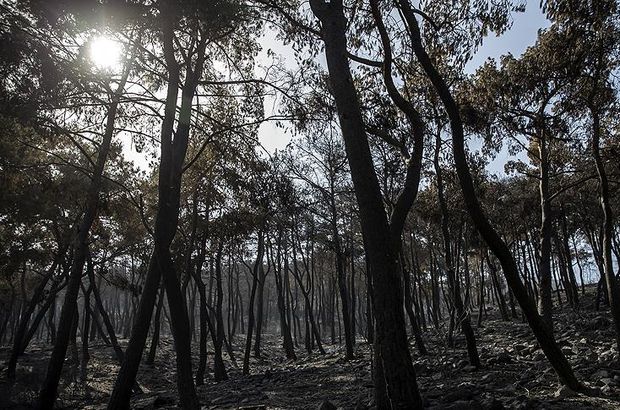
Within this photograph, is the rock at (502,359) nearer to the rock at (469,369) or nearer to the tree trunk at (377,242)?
the rock at (469,369)

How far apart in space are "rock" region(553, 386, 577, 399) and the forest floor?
14mm

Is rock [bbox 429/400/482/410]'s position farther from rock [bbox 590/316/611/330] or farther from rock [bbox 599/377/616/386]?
rock [bbox 590/316/611/330]

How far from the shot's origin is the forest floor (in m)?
7.54

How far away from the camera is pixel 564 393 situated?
715 centimetres

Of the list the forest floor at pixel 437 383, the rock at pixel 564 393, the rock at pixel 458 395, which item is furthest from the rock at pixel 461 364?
the rock at pixel 564 393

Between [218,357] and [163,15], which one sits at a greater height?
[163,15]

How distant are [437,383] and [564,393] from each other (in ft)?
13.7

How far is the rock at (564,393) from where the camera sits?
7.07 metres

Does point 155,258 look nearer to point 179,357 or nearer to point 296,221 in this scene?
point 179,357

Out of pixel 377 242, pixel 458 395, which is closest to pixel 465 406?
pixel 458 395

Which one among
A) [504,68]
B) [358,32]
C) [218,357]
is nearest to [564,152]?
[504,68]

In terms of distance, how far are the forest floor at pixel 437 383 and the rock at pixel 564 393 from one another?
14mm

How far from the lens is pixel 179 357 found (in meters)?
7.92

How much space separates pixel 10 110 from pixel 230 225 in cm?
859
